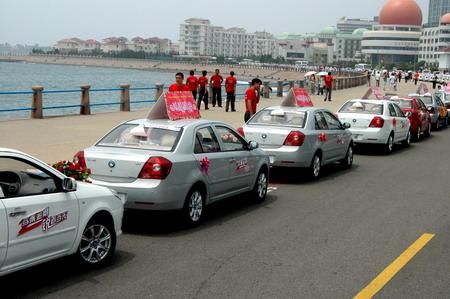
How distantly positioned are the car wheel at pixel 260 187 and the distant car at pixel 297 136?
1883 millimetres

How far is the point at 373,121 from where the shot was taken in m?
18.9

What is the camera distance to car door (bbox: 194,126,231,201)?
9.61 metres

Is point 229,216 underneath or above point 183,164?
underneath

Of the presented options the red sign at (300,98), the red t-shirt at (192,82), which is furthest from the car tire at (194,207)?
the red t-shirt at (192,82)

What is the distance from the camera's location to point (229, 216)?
1030 centimetres

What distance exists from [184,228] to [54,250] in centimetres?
285

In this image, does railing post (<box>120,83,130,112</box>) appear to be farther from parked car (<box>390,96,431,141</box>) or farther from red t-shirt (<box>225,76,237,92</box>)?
parked car (<box>390,96,431,141</box>)

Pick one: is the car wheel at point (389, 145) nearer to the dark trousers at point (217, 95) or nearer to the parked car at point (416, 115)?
the parked car at point (416, 115)

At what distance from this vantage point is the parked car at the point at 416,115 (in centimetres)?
2320

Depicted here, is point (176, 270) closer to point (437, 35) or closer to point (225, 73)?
point (225, 73)

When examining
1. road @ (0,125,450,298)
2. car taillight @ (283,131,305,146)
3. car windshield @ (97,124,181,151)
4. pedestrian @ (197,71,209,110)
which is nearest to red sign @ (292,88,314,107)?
car taillight @ (283,131,305,146)

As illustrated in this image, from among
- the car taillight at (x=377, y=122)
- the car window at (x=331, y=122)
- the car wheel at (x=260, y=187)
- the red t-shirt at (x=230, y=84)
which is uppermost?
the red t-shirt at (x=230, y=84)

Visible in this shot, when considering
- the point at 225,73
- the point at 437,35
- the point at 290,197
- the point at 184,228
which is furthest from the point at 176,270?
the point at 437,35

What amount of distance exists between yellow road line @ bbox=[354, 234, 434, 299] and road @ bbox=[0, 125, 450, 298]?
0.06 metres
